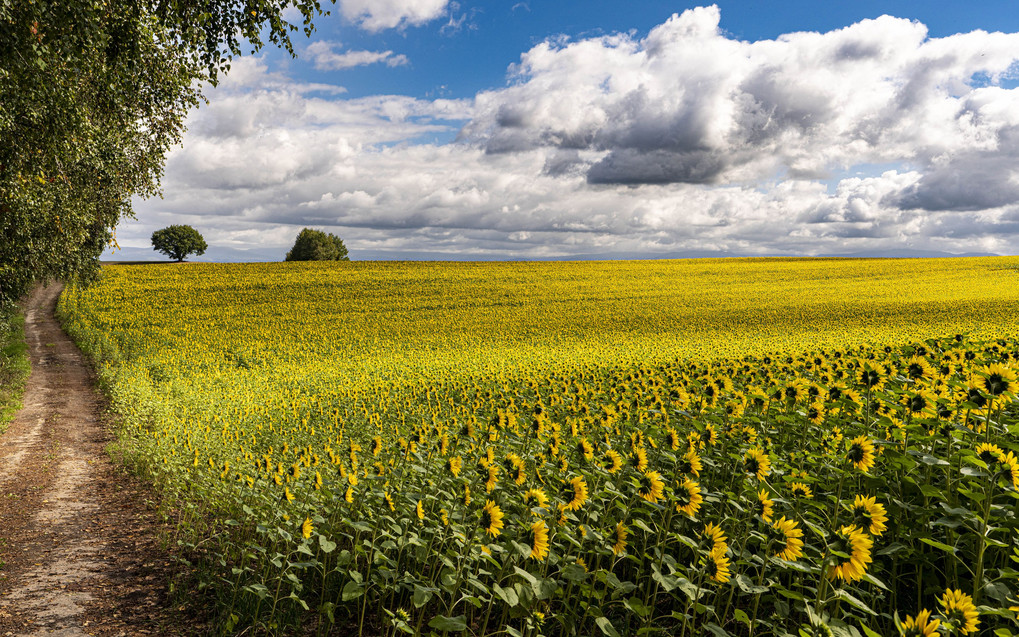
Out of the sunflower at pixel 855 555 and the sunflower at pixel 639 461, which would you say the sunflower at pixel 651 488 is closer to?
the sunflower at pixel 639 461

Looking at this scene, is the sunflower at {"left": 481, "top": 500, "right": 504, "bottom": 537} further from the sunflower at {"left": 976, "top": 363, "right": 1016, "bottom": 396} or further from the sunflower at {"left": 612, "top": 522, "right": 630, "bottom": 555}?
the sunflower at {"left": 976, "top": 363, "right": 1016, "bottom": 396}

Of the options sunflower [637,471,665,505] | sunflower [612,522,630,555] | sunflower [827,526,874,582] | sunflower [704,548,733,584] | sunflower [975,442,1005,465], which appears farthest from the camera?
sunflower [612,522,630,555]

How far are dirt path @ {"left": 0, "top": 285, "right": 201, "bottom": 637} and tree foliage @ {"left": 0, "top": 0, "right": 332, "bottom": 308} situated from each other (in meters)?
5.36

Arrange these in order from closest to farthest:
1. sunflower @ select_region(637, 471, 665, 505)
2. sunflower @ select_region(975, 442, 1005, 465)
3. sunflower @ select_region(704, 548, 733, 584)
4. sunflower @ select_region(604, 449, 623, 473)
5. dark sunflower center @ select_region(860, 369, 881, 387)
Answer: sunflower @ select_region(704, 548, 733, 584) → sunflower @ select_region(975, 442, 1005, 465) → sunflower @ select_region(637, 471, 665, 505) → sunflower @ select_region(604, 449, 623, 473) → dark sunflower center @ select_region(860, 369, 881, 387)

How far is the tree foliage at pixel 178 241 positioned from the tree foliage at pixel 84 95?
8764 centimetres

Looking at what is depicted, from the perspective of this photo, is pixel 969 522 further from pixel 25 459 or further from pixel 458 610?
pixel 25 459

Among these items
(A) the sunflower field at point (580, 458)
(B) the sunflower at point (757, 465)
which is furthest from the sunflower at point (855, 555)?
(B) the sunflower at point (757, 465)

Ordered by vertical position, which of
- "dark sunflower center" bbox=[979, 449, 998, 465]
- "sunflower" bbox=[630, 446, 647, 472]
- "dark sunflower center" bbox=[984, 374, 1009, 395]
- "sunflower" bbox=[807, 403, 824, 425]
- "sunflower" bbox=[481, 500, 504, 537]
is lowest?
"sunflower" bbox=[481, 500, 504, 537]

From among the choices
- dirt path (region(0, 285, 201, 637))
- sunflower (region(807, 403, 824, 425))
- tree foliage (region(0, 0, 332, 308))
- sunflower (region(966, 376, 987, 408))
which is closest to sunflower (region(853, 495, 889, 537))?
sunflower (region(966, 376, 987, 408))

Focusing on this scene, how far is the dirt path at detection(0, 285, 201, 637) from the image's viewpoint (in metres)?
5.96

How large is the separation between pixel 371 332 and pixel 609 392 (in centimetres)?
2214

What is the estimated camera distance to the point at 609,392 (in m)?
11.2

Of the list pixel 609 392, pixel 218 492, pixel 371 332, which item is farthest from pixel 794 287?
pixel 218 492

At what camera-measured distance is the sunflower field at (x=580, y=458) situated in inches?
157
